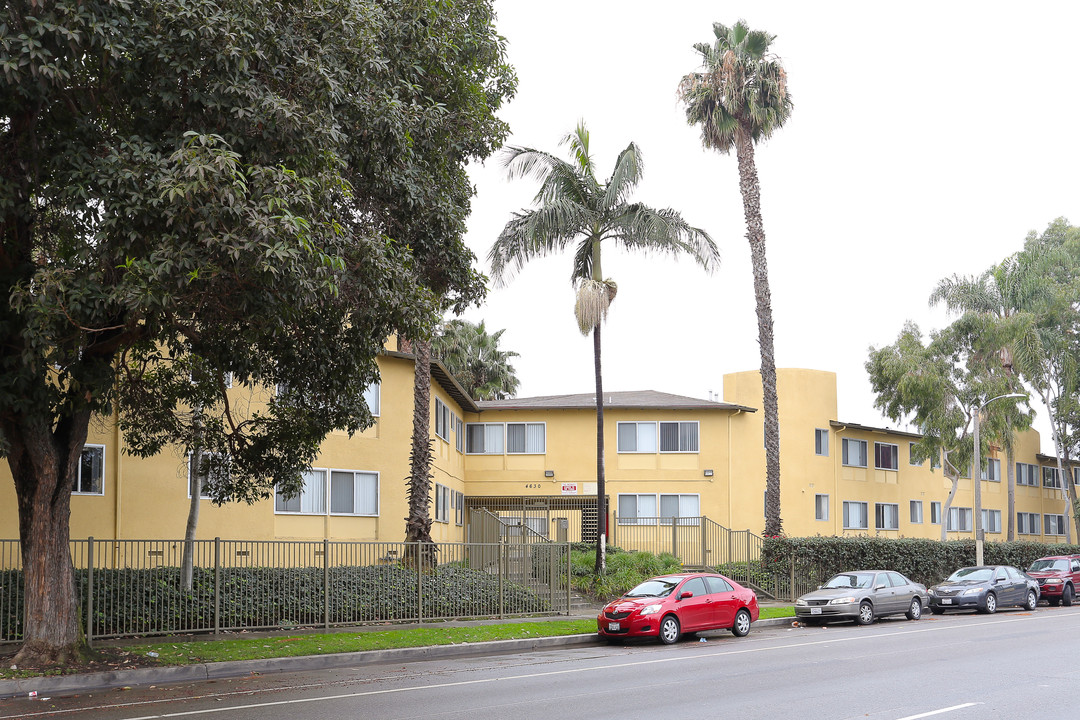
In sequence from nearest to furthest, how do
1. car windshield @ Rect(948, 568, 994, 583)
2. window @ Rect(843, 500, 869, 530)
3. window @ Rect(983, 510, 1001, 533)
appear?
car windshield @ Rect(948, 568, 994, 583) → window @ Rect(843, 500, 869, 530) → window @ Rect(983, 510, 1001, 533)

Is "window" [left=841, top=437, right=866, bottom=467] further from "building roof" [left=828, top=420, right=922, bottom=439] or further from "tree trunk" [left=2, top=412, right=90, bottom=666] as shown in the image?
"tree trunk" [left=2, top=412, right=90, bottom=666]

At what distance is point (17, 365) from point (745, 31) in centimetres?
2576

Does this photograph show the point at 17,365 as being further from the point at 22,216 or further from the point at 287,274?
the point at 287,274

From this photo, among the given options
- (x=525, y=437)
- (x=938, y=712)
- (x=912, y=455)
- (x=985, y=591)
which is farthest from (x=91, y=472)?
(x=912, y=455)

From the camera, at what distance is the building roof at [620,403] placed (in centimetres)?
3934

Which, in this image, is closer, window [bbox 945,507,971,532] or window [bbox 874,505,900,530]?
window [bbox 874,505,900,530]

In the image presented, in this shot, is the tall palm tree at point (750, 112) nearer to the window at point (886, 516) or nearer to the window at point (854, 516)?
the window at point (854, 516)

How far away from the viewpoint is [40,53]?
10.8 meters

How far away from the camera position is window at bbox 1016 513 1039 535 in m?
57.3

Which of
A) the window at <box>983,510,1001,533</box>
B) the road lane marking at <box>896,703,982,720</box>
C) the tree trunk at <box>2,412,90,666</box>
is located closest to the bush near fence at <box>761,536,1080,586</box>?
the window at <box>983,510,1001,533</box>

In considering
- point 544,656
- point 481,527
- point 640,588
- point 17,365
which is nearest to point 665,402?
point 481,527

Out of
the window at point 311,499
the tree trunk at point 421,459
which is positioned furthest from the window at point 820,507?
the window at point 311,499

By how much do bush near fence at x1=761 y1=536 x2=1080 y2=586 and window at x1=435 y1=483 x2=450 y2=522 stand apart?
1042 centimetres

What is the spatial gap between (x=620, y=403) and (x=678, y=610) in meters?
20.3
